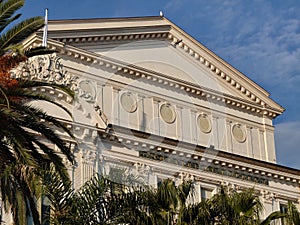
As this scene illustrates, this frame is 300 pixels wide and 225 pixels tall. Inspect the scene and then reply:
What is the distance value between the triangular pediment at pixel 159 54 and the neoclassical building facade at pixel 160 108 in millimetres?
56

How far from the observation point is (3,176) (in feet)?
76.1

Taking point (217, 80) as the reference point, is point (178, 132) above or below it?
below

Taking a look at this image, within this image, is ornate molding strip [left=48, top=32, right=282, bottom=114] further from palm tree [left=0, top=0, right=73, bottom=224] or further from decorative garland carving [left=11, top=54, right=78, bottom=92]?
palm tree [left=0, top=0, right=73, bottom=224]

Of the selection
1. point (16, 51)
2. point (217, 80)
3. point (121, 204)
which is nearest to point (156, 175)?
point (217, 80)

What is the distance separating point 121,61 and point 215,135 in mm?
7079

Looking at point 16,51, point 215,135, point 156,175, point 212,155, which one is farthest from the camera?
point 215,135

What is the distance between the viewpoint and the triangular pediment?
38781 mm

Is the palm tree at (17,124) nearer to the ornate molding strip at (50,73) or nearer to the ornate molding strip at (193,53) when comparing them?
the ornate molding strip at (50,73)

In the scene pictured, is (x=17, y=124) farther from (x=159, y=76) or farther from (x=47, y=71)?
(x=159, y=76)

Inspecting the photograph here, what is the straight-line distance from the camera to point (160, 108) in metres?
41.6

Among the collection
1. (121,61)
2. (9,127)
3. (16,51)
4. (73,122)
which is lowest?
(9,127)

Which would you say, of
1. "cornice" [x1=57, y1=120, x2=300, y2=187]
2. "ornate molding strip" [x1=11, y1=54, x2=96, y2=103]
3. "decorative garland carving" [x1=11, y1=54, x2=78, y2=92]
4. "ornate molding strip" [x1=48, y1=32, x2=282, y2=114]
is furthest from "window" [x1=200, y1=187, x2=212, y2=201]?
"decorative garland carving" [x1=11, y1=54, x2=78, y2=92]

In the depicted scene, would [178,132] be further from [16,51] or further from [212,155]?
[16,51]

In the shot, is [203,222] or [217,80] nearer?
[203,222]
